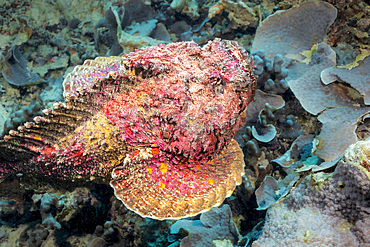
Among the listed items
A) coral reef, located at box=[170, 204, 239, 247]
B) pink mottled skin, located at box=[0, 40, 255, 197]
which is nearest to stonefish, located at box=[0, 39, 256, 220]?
pink mottled skin, located at box=[0, 40, 255, 197]

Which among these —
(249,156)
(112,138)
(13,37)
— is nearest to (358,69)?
(249,156)

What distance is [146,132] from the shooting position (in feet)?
6.26

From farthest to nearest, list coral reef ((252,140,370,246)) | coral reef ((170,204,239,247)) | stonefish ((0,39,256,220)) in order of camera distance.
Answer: coral reef ((170,204,239,247))
stonefish ((0,39,256,220))
coral reef ((252,140,370,246))

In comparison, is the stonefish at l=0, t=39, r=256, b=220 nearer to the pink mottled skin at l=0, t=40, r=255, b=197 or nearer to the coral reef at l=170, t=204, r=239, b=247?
the pink mottled skin at l=0, t=40, r=255, b=197

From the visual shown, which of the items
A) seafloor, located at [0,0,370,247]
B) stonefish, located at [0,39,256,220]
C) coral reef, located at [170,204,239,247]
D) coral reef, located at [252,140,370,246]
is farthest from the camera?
coral reef, located at [170,204,239,247]

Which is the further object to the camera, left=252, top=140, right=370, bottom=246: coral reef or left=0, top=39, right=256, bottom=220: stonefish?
left=0, top=39, right=256, bottom=220: stonefish

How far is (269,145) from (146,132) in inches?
67.7

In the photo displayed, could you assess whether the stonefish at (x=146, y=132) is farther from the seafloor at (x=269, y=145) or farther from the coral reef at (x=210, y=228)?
the coral reef at (x=210, y=228)

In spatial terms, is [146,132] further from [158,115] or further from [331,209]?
[331,209]

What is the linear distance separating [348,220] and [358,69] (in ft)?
6.91

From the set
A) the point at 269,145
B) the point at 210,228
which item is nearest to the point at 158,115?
the point at 210,228

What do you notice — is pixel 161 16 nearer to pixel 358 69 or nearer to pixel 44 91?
→ pixel 44 91

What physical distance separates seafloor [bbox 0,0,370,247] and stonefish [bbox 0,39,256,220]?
1.35ft

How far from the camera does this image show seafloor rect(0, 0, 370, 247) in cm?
154
